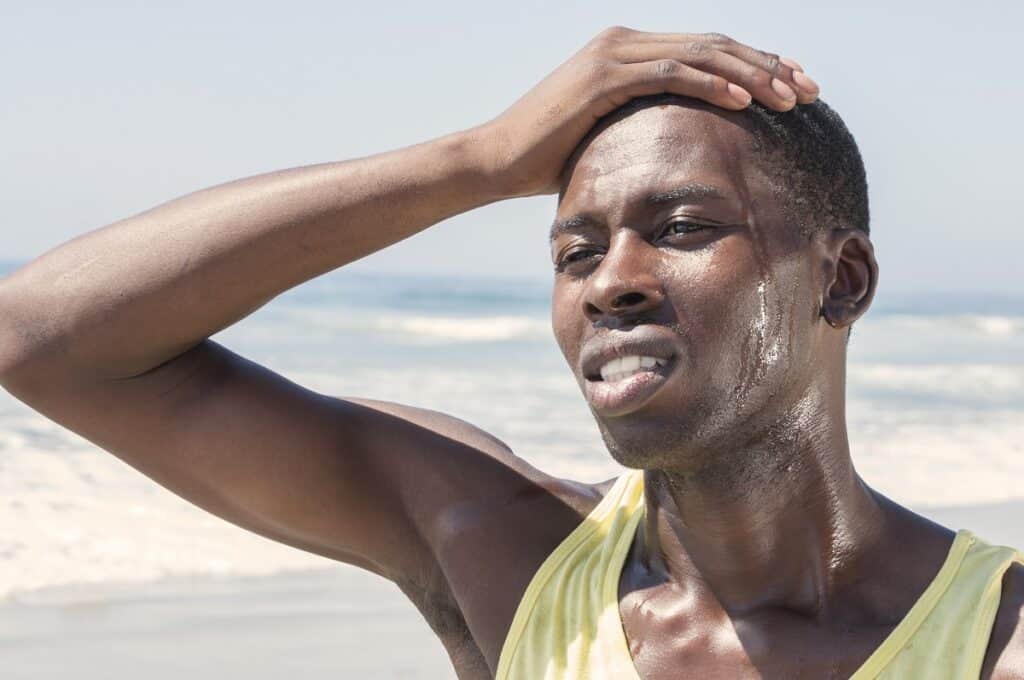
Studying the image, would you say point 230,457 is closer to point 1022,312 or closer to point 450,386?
point 450,386

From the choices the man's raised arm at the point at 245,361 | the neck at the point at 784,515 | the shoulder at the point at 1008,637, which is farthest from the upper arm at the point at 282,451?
the shoulder at the point at 1008,637

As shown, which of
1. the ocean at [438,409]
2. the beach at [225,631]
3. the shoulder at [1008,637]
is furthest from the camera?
the ocean at [438,409]

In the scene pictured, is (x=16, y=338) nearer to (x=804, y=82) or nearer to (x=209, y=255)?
(x=209, y=255)

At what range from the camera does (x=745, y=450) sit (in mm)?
2166

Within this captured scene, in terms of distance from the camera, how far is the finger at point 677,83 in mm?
2086

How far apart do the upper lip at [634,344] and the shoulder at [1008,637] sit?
0.58m

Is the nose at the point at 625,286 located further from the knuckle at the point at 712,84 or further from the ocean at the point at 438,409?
the ocean at the point at 438,409

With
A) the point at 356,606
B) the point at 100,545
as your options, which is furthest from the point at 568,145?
the point at 100,545

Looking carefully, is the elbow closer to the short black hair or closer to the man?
the man

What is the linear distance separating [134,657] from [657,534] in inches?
119

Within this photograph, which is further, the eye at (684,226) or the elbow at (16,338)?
the elbow at (16,338)

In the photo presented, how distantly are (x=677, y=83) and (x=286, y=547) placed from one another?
4.74m

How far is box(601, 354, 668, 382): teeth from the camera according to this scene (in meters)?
2.05

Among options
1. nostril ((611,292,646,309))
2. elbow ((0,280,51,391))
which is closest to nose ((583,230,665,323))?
nostril ((611,292,646,309))
